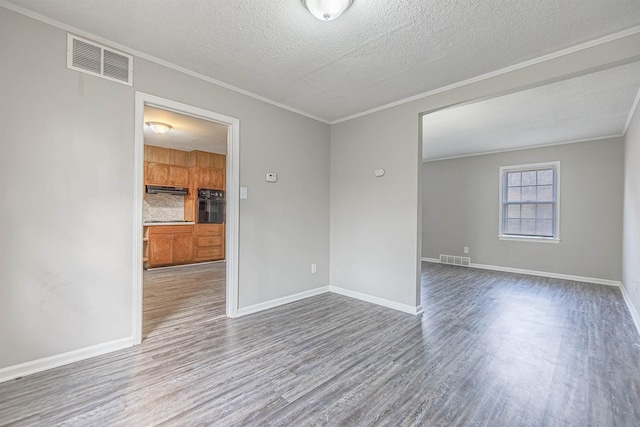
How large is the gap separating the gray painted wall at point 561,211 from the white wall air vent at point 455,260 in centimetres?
10

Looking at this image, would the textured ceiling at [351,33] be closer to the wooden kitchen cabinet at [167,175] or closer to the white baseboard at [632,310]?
the white baseboard at [632,310]

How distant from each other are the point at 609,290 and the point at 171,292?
272 inches

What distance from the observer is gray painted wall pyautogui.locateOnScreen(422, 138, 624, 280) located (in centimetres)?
491

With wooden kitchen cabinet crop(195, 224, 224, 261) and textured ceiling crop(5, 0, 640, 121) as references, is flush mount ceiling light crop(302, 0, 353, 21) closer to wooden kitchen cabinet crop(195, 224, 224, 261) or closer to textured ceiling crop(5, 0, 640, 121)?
textured ceiling crop(5, 0, 640, 121)

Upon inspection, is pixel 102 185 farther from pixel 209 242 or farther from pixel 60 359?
pixel 209 242

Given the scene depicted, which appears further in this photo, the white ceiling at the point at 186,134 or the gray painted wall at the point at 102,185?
the white ceiling at the point at 186,134

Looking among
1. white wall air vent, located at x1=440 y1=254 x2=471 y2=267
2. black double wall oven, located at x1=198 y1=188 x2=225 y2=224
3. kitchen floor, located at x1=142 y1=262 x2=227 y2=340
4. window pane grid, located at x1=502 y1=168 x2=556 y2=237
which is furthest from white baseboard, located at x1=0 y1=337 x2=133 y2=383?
window pane grid, located at x1=502 y1=168 x2=556 y2=237

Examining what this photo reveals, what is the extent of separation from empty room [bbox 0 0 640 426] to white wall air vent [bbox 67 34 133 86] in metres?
0.01

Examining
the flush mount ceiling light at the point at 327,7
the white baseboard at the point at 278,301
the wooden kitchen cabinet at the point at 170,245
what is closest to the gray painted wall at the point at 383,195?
the white baseboard at the point at 278,301

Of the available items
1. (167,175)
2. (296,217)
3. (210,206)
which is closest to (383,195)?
(296,217)

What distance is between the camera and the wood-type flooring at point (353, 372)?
1693 mm

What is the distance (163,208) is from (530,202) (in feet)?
26.6

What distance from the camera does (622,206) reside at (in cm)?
475

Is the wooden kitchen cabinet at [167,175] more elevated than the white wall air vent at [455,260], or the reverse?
the wooden kitchen cabinet at [167,175]
